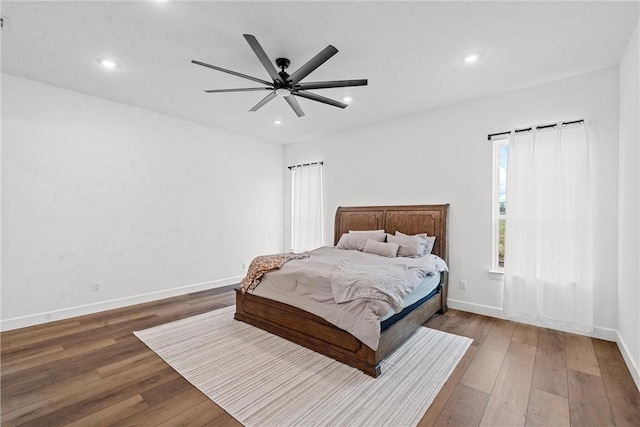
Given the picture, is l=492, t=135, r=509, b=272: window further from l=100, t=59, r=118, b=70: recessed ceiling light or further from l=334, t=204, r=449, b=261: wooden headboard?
l=100, t=59, r=118, b=70: recessed ceiling light

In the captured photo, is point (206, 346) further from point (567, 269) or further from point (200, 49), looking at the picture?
point (567, 269)

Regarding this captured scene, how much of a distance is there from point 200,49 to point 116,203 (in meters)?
2.58

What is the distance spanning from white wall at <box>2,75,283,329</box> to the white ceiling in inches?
19.2

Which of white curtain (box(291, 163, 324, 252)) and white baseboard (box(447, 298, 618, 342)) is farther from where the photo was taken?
white curtain (box(291, 163, 324, 252))

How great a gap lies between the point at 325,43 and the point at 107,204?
355 centimetres

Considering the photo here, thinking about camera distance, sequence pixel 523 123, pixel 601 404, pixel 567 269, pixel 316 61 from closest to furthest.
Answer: pixel 601 404 → pixel 316 61 → pixel 567 269 → pixel 523 123

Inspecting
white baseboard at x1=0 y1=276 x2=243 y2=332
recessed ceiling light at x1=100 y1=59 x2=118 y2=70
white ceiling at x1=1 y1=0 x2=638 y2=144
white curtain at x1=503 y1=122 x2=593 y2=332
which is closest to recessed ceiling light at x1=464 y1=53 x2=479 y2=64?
white ceiling at x1=1 y1=0 x2=638 y2=144

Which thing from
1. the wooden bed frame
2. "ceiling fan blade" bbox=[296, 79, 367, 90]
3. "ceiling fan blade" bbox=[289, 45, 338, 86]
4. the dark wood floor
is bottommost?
the dark wood floor

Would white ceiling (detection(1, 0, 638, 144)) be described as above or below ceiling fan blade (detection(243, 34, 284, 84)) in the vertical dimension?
above

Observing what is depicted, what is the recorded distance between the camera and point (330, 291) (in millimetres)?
2537

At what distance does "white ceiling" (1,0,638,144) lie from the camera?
7.01ft

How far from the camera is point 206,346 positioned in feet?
9.16

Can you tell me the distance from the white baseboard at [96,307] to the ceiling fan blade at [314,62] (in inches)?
148

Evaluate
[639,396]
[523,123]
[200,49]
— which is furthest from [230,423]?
[523,123]
